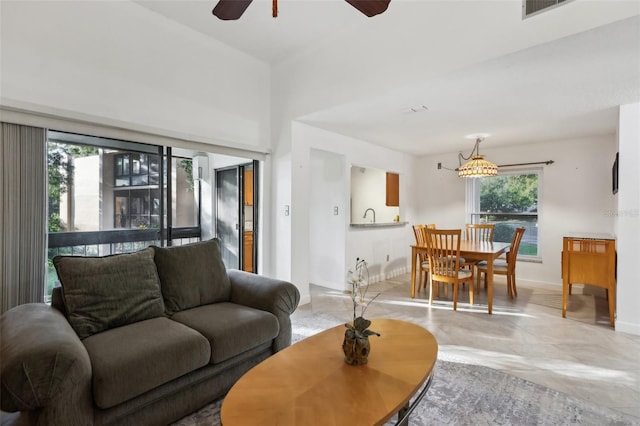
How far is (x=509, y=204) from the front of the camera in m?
5.29

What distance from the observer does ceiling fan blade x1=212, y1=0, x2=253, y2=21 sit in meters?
1.74

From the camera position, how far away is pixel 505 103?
10.4 ft

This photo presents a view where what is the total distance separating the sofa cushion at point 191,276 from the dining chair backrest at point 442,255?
2.43 metres

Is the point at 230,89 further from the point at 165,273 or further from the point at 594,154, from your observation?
the point at 594,154

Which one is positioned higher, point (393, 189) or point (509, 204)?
point (393, 189)

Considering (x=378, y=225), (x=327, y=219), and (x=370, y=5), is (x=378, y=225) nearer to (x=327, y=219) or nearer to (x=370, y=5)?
(x=327, y=219)

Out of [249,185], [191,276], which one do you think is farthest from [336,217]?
[191,276]

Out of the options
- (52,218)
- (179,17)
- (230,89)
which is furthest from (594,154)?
(52,218)

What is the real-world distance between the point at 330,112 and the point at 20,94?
2630 millimetres

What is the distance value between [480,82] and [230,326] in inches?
109

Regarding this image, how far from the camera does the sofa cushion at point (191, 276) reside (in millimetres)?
2256

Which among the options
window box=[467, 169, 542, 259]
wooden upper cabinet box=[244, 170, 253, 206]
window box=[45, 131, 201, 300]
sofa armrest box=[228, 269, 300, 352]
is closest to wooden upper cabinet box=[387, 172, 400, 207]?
window box=[467, 169, 542, 259]

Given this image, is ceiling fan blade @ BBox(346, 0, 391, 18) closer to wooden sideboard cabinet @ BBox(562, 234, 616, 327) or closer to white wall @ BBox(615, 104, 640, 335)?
white wall @ BBox(615, 104, 640, 335)

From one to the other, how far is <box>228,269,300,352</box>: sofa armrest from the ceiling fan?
69.2 inches
